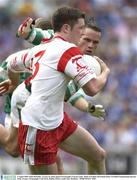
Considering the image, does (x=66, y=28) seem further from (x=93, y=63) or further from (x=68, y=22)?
(x=93, y=63)

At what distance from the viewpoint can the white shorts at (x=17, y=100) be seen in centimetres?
809

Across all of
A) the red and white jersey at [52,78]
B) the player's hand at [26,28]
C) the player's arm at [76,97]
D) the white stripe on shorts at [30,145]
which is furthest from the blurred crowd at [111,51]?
the red and white jersey at [52,78]

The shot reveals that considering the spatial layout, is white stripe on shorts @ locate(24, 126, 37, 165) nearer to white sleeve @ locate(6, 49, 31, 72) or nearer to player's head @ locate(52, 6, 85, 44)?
white sleeve @ locate(6, 49, 31, 72)

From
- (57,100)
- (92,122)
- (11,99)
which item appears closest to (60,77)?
(57,100)

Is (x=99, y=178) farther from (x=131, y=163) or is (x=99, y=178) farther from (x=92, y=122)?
(x=92, y=122)

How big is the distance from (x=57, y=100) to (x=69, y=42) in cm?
52

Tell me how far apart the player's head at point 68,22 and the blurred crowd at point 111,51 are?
24.6 feet

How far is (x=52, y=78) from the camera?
7.24 metres

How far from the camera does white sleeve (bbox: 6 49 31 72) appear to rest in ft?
25.3

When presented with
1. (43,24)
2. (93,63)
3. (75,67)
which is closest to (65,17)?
(75,67)

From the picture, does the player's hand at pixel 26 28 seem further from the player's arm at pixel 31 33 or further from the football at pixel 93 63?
the football at pixel 93 63

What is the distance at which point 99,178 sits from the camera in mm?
7672

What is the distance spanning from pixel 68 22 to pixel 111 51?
1047 centimetres

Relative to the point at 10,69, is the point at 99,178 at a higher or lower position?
lower
